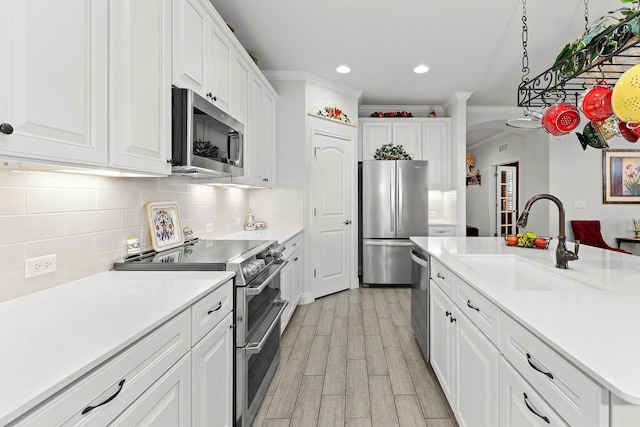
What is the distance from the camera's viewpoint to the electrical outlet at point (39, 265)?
4.03 ft

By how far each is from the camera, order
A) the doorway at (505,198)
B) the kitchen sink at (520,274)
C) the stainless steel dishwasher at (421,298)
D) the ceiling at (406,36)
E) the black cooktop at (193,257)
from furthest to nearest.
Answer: the doorway at (505,198) < the ceiling at (406,36) < the stainless steel dishwasher at (421,298) < the black cooktop at (193,257) < the kitchen sink at (520,274)

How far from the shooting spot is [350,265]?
14.9 ft

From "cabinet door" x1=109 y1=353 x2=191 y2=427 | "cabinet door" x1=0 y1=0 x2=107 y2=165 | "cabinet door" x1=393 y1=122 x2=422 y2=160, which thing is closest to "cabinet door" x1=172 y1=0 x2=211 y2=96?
"cabinet door" x1=0 y1=0 x2=107 y2=165

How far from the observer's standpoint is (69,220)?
1423 millimetres

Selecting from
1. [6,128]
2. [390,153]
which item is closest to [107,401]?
[6,128]

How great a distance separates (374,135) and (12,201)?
14.7 ft

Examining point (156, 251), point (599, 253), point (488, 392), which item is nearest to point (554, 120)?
point (599, 253)

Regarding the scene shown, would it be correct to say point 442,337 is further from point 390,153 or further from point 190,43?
point 390,153

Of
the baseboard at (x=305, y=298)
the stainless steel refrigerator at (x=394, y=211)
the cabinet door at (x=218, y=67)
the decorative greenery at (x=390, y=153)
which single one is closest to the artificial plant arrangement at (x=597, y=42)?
the cabinet door at (x=218, y=67)

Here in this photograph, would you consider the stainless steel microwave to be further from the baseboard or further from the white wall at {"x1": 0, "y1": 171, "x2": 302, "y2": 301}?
the baseboard

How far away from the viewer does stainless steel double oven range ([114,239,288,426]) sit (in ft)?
5.32

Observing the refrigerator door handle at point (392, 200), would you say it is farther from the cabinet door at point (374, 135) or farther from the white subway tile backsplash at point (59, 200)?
the white subway tile backsplash at point (59, 200)

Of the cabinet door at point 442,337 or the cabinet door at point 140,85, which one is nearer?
the cabinet door at point 140,85

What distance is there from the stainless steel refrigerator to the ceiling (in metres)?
1.18
